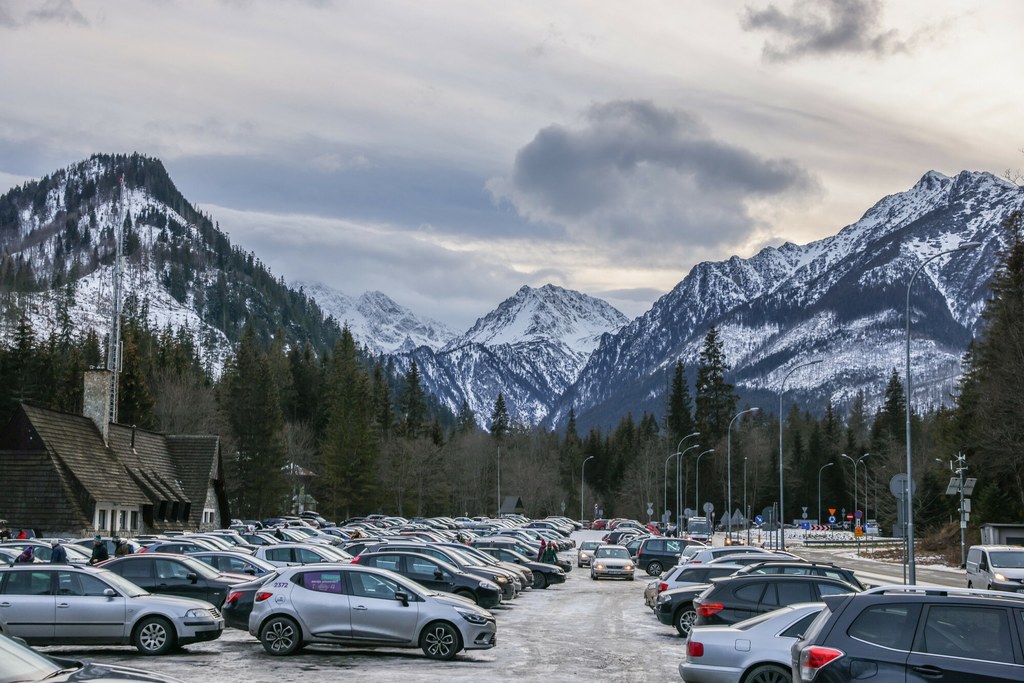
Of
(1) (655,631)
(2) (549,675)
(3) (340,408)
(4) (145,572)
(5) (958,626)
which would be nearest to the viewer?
(5) (958,626)

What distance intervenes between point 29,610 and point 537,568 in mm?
24672

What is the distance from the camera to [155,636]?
1909 centimetres

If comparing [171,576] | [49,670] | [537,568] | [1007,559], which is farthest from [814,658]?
[537,568]

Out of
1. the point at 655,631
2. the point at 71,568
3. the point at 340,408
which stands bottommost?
the point at 655,631

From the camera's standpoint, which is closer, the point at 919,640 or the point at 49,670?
the point at 49,670

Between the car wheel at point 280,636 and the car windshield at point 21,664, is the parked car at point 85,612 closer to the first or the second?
the car wheel at point 280,636

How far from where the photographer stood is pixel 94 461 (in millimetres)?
54188

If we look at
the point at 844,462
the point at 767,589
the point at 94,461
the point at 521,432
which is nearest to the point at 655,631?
the point at 767,589

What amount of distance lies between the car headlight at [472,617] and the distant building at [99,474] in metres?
35.2

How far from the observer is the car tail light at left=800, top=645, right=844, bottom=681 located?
34.6 feet

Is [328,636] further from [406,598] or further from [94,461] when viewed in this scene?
[94,461]

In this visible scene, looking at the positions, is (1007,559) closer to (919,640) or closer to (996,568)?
(996,568)

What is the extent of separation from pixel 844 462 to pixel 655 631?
123 meters

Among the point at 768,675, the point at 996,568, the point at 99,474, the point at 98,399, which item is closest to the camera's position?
the point at 768,675
